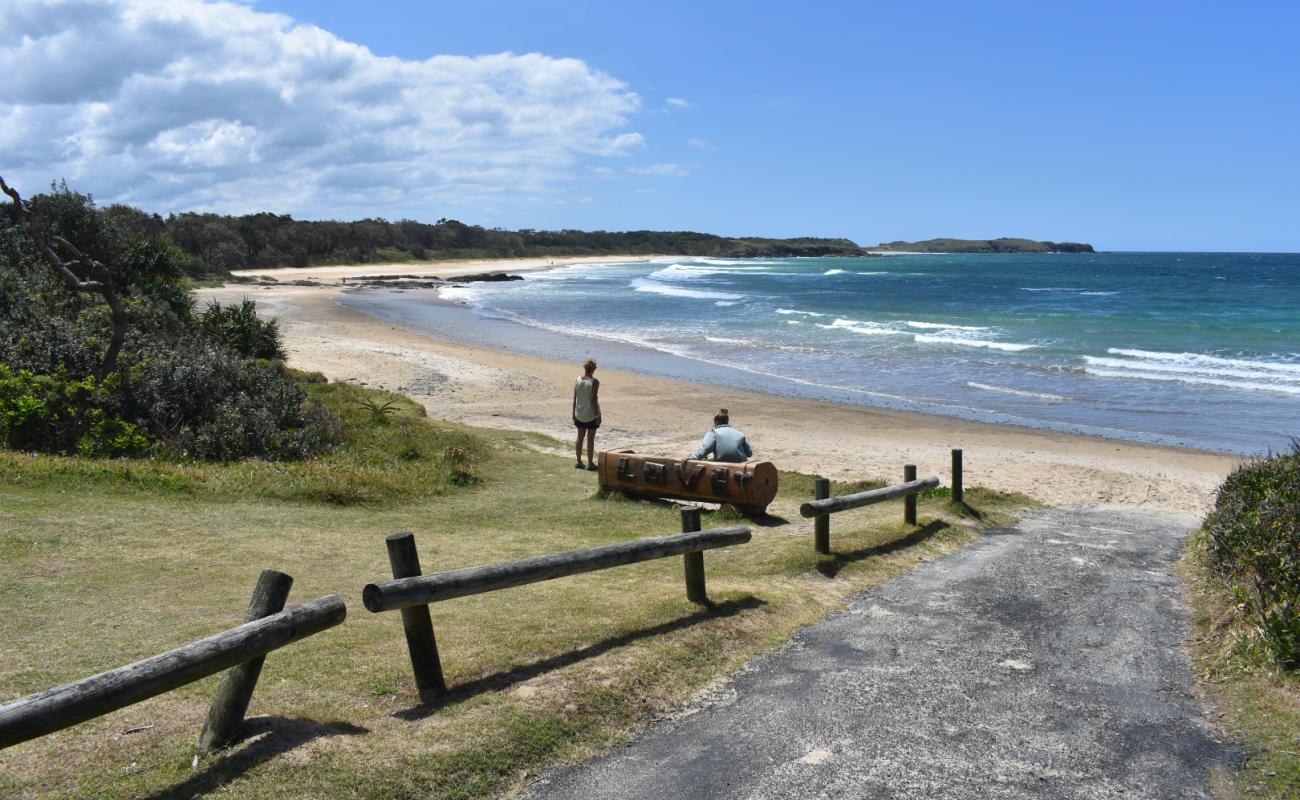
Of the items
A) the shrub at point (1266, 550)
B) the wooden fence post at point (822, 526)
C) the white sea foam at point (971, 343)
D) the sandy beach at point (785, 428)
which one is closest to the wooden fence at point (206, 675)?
the wooden fence post at point (822, 526)

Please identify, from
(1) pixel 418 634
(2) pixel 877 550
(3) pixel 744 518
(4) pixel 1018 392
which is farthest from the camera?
(4) pixel 1018 392

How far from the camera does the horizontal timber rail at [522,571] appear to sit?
217 inches

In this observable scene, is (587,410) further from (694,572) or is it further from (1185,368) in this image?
(1185,368)

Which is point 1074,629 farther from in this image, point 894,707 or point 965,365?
point 965,365

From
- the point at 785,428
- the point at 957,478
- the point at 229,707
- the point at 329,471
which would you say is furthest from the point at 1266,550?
the point at 785,428

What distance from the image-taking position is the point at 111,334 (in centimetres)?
1480

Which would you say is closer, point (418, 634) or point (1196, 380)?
point (418, 634)

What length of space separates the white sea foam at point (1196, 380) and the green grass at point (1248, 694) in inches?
867

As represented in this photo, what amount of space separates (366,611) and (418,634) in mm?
2012

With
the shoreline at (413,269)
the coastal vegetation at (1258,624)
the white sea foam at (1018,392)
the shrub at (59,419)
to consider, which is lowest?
the white sea foam at (1018,392)

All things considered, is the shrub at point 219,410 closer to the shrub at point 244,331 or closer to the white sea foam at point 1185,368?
the shrub at point 244,331

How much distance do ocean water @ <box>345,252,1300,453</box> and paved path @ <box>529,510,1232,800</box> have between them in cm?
1457

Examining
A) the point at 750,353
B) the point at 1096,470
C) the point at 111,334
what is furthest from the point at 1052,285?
the point at 111,334

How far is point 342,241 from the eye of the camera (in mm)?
104438
